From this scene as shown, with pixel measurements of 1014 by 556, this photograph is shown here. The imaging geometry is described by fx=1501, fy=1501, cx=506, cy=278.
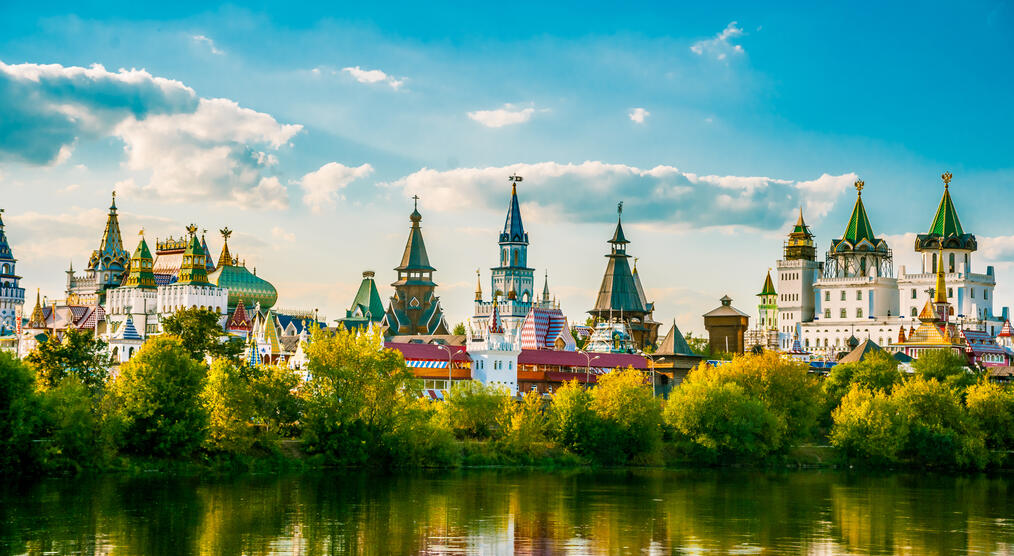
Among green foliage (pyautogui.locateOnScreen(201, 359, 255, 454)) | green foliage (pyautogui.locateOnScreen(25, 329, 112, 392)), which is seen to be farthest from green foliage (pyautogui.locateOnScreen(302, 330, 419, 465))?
green foliage (pyautogui.locateOnScreen(25, 329, 112, 392))

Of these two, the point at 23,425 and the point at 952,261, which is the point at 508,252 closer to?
the point at 952,261

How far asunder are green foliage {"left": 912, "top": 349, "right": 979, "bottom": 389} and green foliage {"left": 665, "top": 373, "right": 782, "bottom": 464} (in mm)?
18156

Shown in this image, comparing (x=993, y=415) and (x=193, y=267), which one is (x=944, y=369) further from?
(x=193, y=267)

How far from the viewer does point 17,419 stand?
60.4 m

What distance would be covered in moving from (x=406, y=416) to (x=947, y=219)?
352 feet

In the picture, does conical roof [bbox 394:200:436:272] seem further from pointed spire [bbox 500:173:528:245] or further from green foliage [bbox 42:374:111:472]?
green foliage [bbox 42:374:111:472]

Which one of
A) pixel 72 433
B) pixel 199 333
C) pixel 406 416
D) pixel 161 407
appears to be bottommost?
pixel 72 433

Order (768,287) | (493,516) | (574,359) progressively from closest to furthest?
(493,516)
(574,359)
(768,287)

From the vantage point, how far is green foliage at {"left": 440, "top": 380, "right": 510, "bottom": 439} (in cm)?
7888

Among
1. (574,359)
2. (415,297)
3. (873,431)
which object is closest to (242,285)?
(415,297)

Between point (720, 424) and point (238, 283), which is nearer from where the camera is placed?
point (720, 424)

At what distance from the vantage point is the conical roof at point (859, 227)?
171m

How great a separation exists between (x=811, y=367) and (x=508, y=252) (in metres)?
45.1

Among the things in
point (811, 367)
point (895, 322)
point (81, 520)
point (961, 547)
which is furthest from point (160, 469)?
point (895, 322)
